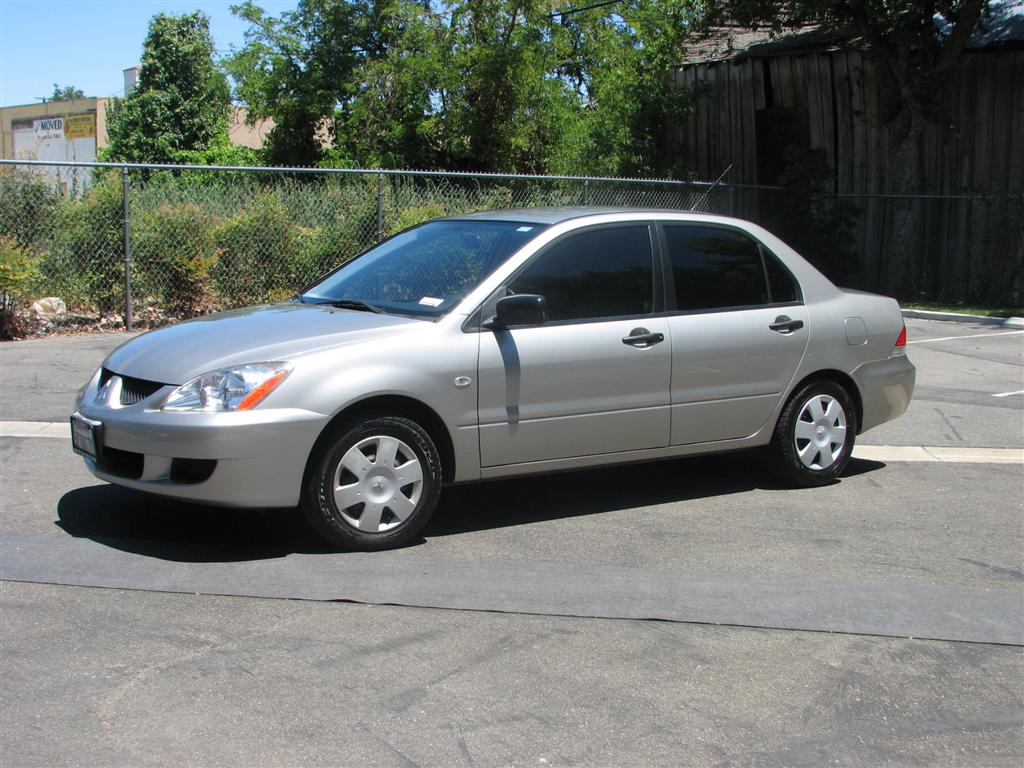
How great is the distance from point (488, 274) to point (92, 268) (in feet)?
27.7

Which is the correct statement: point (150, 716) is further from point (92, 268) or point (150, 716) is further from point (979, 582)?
point (92, 268)

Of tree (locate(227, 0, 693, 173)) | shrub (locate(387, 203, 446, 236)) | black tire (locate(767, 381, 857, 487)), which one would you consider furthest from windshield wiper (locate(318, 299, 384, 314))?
tree (locate(227, 0, 693, 173))

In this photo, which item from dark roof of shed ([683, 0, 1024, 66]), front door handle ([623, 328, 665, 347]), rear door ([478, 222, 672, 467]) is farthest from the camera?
dark roof of shed ([683, 0, 1024, 66])

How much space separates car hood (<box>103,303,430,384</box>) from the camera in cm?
532

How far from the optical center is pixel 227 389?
520 centimetres

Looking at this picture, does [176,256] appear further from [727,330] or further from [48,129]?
[48,129]

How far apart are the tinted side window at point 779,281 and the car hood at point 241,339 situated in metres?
2.39

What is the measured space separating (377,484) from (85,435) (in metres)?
1.47

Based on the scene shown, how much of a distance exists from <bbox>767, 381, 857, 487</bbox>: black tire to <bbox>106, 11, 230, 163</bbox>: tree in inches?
1552

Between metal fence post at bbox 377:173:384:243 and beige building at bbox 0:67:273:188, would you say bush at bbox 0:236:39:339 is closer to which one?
metal fence post at bbox 377:173:384:243

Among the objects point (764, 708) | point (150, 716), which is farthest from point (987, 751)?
point (150, 716)

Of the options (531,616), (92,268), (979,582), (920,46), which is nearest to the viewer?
(531,616)

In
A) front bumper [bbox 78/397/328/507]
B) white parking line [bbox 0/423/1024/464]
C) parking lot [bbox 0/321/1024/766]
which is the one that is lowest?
parking lot [bbox 0/321/1024/766]

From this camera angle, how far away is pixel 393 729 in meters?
3.67
